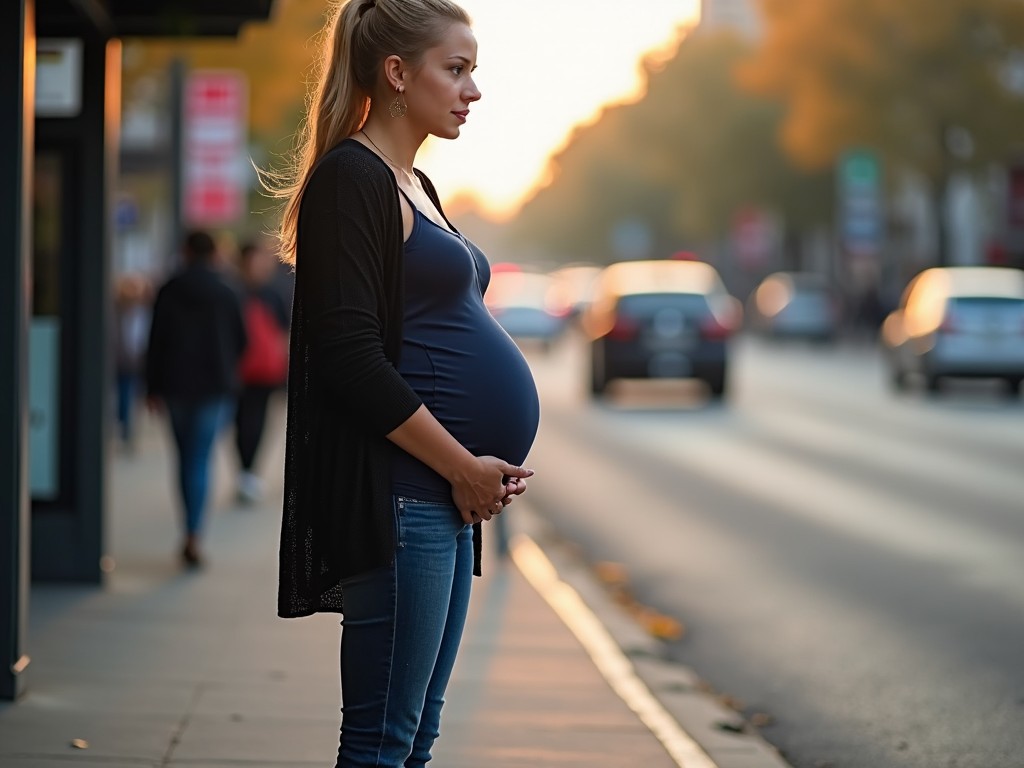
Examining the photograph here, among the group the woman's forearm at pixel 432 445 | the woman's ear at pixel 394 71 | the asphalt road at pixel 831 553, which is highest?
the woman's ear at pixel 394 71

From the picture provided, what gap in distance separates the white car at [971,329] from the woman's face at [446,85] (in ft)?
73.8

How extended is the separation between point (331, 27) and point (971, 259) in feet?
217

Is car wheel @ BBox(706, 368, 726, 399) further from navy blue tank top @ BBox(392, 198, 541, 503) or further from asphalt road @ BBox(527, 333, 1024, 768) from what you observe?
navy blue tank top @ BBox(392, 198, 541, 503)

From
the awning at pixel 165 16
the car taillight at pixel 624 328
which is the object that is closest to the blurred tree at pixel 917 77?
the car taillight at pixel 624 328

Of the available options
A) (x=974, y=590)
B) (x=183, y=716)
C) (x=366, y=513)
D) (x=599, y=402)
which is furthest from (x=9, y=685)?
(x=599, y=402)

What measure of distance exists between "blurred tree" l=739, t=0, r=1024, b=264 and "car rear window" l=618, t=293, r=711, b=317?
2578 cm

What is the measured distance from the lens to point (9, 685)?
6.23m

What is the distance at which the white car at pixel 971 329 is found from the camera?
2545cm

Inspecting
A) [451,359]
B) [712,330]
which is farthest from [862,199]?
[451,359]

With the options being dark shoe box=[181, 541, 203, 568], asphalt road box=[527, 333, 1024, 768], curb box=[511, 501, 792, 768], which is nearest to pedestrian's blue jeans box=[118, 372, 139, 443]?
asphalt road box=[527, 333, 1024, 768]

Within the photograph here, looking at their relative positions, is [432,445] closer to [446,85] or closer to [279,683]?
[446,85]

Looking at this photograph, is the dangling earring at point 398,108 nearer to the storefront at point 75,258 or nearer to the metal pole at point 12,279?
the metal pole at point 12,279

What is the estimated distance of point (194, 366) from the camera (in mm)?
9922

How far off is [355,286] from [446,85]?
1.40ft
